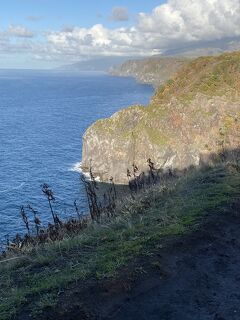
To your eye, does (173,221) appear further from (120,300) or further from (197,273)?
(120,300)

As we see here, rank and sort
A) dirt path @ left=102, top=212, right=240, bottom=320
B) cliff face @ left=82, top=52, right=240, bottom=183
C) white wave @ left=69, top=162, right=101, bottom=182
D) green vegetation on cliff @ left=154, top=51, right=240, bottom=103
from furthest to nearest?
white wave @ left=69, top=162, right=101, bottom=182
green vegetation on cliff @ left=154, top=51, right=240, bottom=103
cliff face @ left=82, top=52, right=240, bottom=183
dirt path @ left=102, top=212, right=240, bottom=320

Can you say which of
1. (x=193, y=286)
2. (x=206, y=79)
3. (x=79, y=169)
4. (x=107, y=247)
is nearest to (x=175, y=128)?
(x=206, y=79)

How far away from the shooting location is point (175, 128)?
90375 millimetres

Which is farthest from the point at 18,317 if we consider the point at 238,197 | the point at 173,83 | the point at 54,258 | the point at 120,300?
A: the point at 173,83

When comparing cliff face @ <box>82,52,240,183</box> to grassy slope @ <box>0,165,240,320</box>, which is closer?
grassy slope @ <box>0,165,240,320</box>

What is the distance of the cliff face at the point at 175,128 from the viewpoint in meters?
86.1

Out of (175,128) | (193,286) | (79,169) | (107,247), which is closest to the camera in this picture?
(193,286)

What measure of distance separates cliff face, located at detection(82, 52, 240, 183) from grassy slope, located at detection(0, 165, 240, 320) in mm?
62334

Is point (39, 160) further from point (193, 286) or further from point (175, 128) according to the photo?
point (193, 286)

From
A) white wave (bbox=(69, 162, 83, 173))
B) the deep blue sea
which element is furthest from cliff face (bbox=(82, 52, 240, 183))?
the deep blue sea

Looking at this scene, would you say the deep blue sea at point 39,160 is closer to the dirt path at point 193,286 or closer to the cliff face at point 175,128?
the cliff face at point 175,128

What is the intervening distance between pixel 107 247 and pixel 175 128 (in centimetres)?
8012

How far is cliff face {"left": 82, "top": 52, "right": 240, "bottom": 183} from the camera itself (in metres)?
86.1

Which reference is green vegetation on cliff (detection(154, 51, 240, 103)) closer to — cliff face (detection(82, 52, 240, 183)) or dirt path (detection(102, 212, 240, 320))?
cliff face (detection(82, 52, 240, 183))
